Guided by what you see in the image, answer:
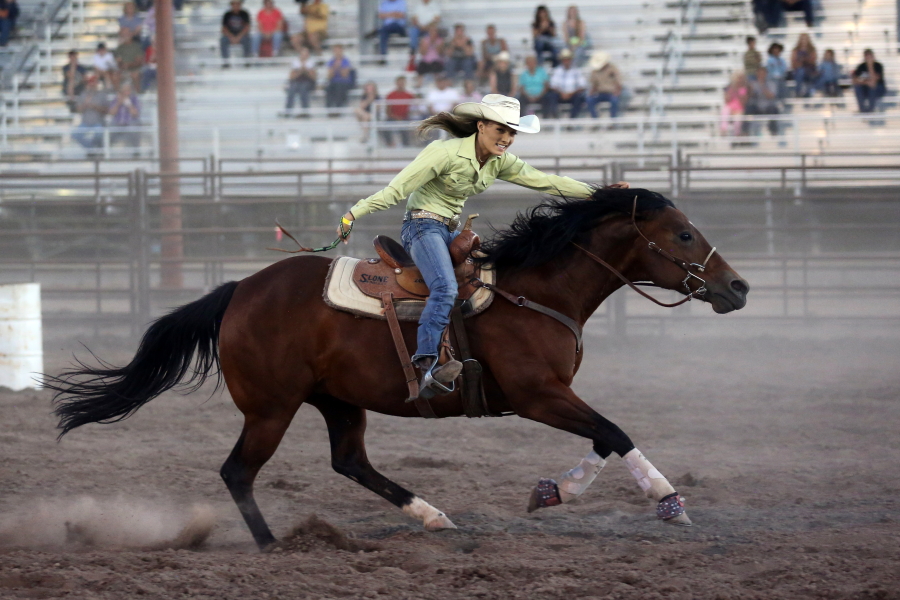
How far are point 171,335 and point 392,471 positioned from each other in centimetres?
168

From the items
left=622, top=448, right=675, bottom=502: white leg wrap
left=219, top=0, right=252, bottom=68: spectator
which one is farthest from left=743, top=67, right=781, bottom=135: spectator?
left=622, top=448, right=675, bottom=502: white leg wrap

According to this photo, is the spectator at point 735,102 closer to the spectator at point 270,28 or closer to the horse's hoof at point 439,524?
the spectator at point 270,28

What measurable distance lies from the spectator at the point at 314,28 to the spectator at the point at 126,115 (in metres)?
3.37

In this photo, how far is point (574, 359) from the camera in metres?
4.47

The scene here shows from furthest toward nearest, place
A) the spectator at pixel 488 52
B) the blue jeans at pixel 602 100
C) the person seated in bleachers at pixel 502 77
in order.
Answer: the spectator at pixel 488 52
the person seated in bleachers at pixel 502 77
the blue jeans at pixel 602 100

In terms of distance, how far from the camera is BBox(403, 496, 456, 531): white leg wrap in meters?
4.44

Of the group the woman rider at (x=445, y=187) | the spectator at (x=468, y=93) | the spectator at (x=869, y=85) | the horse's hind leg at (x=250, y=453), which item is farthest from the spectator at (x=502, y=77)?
the horse's hind leg at (x=250, y=453)

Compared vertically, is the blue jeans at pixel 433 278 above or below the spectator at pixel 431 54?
below

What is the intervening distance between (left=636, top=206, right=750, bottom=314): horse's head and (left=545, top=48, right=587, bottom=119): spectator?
1175 centimetres

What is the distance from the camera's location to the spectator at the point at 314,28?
18406mm

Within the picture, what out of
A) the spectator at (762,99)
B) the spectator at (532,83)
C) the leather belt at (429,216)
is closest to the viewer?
the leather belt at (429,216)

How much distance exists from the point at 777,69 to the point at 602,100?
290 cm

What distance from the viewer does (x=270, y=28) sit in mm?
18500

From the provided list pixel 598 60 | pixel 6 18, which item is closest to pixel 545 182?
pixel 598 60
